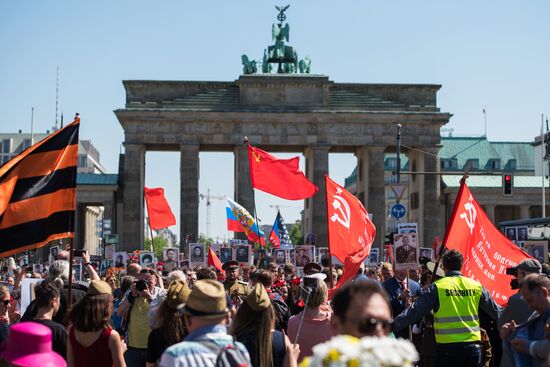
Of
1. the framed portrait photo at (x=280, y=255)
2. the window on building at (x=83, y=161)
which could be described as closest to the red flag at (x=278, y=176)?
the framed portrait photo at (x=280, y=255)

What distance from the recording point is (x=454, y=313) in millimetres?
11039

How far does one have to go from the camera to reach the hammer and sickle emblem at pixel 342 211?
15.7 metres

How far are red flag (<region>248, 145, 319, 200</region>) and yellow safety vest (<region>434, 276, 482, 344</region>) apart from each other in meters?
11.1

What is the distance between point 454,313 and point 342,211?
5014 mm

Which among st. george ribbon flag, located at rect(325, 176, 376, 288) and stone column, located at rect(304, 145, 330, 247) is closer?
st. george ribbon flag, located at rect(325, 176, 376, 288)

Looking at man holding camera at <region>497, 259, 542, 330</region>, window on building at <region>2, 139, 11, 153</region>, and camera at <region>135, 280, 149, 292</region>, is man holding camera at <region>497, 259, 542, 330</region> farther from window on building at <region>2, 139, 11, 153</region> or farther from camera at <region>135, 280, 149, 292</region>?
window on building at <region>2, 139, 11, 153</region>

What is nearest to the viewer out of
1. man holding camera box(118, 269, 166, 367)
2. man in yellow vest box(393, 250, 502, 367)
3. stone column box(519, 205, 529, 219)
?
man in yellow vest box(393, 250, 502, 367)

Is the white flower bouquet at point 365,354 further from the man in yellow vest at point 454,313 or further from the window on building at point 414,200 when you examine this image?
the window on building at point 414,200

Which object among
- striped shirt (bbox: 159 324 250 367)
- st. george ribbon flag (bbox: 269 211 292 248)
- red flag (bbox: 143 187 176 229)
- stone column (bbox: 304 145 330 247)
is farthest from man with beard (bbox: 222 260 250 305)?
stone column (bbox: 304 145 330 247)

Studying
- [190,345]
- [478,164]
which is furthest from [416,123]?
[190,345]

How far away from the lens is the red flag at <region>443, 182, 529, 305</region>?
12.5 metres

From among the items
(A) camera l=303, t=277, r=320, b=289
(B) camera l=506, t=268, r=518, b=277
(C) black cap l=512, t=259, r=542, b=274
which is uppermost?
(C) black cap l=512, t=259, r=542, b=274

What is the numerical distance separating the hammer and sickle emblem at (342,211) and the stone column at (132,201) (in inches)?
2388

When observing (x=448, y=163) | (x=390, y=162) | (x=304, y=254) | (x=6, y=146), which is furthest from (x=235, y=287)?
(x=6, y=146)
